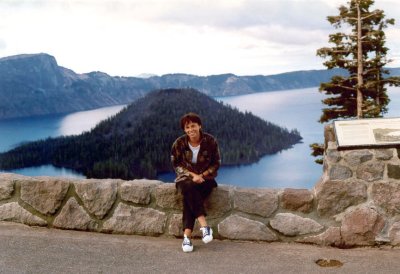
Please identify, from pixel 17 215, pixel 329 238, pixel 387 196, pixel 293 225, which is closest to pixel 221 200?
pixel 293 225

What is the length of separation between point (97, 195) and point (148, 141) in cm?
10915

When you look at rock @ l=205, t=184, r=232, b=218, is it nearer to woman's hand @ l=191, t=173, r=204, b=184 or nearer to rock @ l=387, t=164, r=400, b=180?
woman's hand @ l=191, t=173, r=204, b=184

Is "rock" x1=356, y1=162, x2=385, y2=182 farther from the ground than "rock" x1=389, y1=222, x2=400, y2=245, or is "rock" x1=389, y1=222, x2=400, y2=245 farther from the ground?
"rock" x1=356, y1=162, x2=385, y2=182

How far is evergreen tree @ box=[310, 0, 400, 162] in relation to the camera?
26672mm

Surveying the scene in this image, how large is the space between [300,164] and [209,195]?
353 ft

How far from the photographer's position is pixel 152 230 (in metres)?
4.37

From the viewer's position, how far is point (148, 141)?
4446 inches

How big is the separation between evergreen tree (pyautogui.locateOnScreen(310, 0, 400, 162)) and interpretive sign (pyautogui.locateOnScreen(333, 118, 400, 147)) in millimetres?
22258

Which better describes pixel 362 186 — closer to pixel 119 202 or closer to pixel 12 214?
pixel 119 202

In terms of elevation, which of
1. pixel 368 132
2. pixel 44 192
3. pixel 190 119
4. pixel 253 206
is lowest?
pixel 253 206

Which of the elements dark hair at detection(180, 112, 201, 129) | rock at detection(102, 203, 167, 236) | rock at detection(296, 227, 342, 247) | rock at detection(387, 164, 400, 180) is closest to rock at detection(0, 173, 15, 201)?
rock at detection(102, 203, 167, 236)

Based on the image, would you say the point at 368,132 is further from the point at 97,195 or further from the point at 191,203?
the point at 97,195

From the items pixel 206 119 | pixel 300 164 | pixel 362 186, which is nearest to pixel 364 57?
pixel 362 186

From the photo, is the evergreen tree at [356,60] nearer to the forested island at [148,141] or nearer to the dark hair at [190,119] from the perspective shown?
the dark hair at [190,119]
